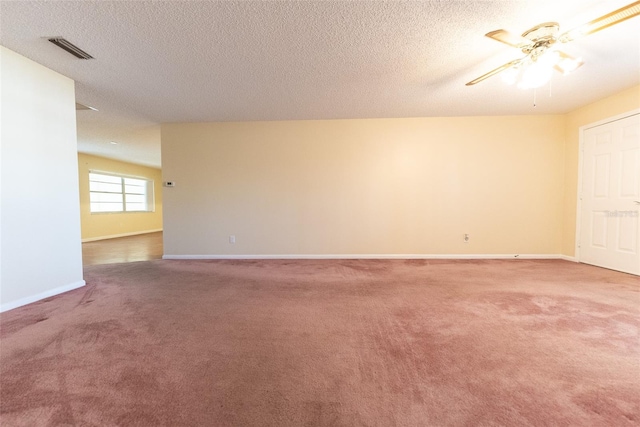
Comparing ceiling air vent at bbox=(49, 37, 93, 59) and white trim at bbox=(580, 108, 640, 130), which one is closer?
ceiling air vent at bbox=(49, 37, 93, 59)

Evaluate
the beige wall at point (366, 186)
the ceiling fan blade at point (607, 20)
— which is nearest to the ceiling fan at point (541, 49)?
the ceiling fan blade at point (607, 20)

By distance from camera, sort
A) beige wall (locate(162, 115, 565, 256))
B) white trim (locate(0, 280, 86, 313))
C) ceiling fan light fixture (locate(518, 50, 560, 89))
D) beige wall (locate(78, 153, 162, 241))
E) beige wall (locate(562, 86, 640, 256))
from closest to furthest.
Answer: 1. ceiling fan light fixture (locate(518, 50, 560, 89))
2. white trim (locate(0, 280, 86, 313))
3. beige wall (locate(562, 86, 640, 256))
4. beige wall (locate(162, 115, 565, 256))
5. beige wall (locate(78, 153, 162, 241))

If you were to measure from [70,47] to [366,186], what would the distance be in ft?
13.2

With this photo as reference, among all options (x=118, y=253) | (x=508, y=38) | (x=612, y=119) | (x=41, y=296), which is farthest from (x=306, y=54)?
(x=118, y=253)

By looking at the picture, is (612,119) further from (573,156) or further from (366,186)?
(366,186)

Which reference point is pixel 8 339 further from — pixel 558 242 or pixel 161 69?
pixel 558 242

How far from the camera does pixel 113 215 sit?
7867mm

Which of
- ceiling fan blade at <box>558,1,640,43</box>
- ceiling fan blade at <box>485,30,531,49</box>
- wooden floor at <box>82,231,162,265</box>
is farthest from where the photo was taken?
wooden floor at <box>82,231,162,265</box>

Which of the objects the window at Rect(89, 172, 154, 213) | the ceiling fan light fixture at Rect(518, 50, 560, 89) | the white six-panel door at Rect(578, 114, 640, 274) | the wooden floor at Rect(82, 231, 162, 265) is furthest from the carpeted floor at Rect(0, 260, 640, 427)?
the window at Rect(89, 172, 154, 213)

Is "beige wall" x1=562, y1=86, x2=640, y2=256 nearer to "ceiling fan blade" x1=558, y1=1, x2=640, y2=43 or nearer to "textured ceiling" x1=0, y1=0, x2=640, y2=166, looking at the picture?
"textured ceiling" x1=0, y1=0, x2=640, y2=166

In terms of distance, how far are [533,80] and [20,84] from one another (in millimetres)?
4886

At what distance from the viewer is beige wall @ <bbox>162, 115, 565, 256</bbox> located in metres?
4.49

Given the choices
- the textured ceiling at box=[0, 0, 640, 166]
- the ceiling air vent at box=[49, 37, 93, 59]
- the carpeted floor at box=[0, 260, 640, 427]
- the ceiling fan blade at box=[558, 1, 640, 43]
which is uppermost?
the textured ceiling at box=[0, 0, 640, 166]

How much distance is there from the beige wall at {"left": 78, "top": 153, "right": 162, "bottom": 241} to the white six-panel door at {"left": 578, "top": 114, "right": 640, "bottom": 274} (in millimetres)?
10946
